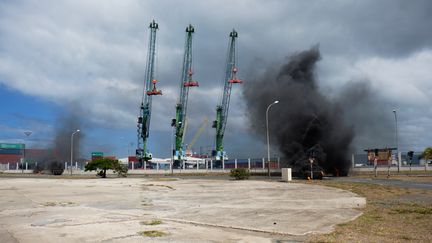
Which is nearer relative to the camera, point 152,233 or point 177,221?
point 152,233

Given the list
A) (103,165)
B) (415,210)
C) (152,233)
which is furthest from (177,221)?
(103,165)

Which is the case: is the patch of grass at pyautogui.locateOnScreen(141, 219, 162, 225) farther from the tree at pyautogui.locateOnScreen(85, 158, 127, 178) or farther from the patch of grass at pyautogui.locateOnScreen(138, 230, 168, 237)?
the tree at pyautogui.locateOnScreen(85, 158, 127, 178)

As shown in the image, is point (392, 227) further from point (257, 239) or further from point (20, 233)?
point (20, 233)

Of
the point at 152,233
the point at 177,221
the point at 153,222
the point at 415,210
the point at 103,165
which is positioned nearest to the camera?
the point at 152,233

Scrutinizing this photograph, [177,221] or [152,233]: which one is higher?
[152,233]

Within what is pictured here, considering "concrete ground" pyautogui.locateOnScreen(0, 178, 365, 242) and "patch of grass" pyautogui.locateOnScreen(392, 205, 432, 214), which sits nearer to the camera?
"concrete ground" pyautogui.locateOnScreen(0, 178, 365, 242)

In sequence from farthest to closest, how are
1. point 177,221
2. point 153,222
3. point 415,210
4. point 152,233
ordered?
1. point 415,210
2. point 177,221
3. point 153,222
4. point 152,233

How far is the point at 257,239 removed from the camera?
10375 mm

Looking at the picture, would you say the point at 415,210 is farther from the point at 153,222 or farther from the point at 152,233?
the point at 152,233

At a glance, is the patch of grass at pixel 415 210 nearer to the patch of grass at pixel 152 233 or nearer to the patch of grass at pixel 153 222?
the patch of grass at pixel 153 222

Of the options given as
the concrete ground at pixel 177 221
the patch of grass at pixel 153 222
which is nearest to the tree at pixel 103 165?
the concrete ground at pixel 177 221

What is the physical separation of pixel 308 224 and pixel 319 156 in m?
46.0

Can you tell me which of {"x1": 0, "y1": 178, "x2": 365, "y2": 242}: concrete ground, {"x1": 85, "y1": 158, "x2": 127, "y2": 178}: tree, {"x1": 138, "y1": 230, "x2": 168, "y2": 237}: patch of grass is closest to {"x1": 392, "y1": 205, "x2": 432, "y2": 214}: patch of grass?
{"x1": 0, "y1": 178, "x2": 365, "y2": 242}: concrete ground

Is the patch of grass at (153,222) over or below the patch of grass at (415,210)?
below
